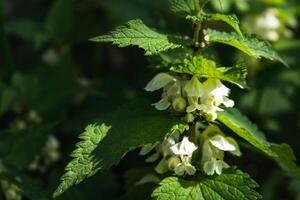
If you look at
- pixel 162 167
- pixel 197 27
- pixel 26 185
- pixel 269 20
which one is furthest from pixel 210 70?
pixel 269 20

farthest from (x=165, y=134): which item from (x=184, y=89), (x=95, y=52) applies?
(x=95, y=52)

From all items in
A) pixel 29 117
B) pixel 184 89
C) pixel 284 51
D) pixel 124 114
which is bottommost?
pixel 29 117

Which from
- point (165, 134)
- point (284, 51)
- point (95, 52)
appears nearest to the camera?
point (165, 134)

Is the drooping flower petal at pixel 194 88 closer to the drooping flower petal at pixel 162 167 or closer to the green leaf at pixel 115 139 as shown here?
the green leaf at pixel 115 139

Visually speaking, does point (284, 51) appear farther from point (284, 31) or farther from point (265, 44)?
point (265, 44)

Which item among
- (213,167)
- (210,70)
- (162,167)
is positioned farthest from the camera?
(162,167)

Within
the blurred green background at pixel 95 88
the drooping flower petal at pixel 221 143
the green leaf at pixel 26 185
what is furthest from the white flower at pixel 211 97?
the blurred green background at pixel 95 88

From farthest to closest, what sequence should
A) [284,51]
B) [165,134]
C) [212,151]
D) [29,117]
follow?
1. [284,51]
2. [29,117]
3. [212,151]
4. [165,134]

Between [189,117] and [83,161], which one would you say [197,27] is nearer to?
[189,117]
